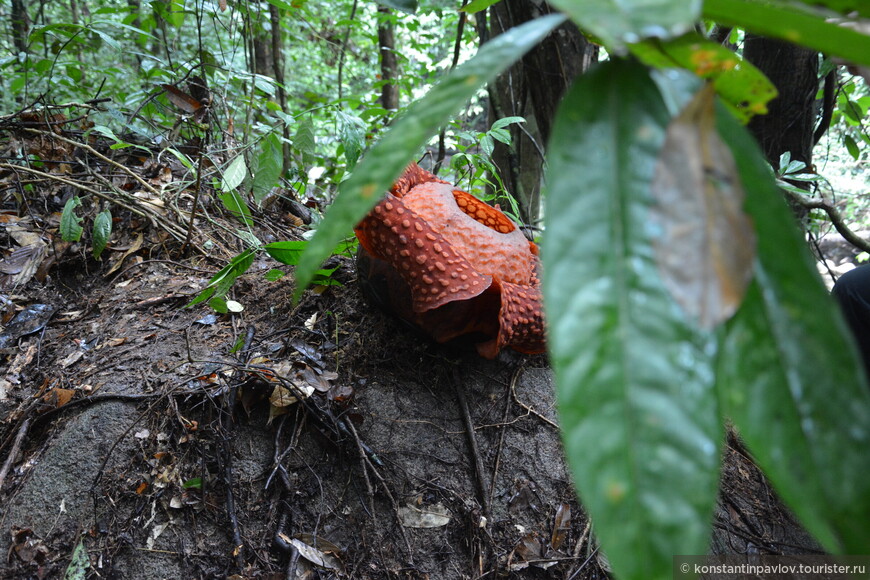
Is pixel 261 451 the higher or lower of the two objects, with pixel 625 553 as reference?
lower

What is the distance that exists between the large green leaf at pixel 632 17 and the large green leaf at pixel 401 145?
2.6 inches

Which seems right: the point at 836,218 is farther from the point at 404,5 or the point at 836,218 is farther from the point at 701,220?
the point at 701,220

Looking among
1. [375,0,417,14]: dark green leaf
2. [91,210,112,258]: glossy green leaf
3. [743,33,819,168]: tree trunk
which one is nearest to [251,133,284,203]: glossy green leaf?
[91,210,112,258]: glossy green leaf

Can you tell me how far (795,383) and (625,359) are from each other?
0.40 feet

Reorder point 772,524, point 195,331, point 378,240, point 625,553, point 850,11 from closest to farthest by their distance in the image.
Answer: point 625,553 → point 850,11 → point 378,240 → point 772,524 → point 195,331

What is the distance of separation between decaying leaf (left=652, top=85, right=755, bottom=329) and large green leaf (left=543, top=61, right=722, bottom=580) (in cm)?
1

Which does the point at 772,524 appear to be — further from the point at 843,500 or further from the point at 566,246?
the point at 566,246

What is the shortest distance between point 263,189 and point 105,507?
→ 1.06 m

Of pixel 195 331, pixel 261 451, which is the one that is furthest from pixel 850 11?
pixel 195 331

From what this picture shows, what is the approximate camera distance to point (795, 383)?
361 millimetres

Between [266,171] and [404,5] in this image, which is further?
[266,171]

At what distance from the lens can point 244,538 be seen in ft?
4.28

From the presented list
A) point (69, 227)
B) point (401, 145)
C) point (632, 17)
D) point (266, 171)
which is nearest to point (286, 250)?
point (266, 171)

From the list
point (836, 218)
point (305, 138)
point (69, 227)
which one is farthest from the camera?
point (305, 138)
